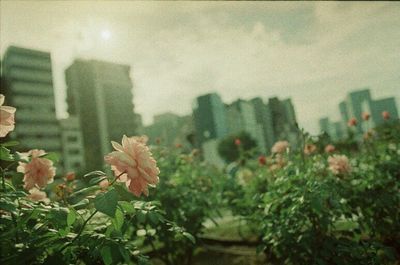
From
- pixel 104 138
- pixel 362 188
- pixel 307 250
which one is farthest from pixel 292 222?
pixel 104 138

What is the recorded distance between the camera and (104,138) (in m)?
79.6

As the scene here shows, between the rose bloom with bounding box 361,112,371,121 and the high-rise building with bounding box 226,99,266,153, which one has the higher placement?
the high-rise building with bounding box 226,99,266,153

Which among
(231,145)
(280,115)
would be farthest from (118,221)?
(280,115)

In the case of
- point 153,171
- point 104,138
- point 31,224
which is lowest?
point 31,224

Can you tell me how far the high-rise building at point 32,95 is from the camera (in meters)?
62.2

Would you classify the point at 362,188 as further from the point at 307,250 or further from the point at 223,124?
the point at 223,124

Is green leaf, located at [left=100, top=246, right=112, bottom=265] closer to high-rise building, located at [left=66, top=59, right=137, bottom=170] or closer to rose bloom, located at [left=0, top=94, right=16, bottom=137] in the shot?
rose bloom, located at [left=0, top=94, right=16, bottom=137]

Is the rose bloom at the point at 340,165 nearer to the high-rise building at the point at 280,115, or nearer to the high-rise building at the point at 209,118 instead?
the high-rise building at the point at 209,118

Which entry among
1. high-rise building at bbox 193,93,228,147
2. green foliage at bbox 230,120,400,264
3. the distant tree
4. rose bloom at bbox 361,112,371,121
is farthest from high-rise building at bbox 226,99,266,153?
green foliage at bbox 230,120,400,264

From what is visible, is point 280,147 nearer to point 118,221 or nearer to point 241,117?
point 118,221

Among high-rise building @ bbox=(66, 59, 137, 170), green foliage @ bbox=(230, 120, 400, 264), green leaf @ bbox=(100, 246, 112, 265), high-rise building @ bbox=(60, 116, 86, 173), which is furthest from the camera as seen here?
high-rise building @ bbox=(66, 59, 137, 170)

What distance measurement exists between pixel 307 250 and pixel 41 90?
69161 mm

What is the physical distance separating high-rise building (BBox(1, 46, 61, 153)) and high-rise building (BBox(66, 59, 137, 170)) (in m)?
11.3

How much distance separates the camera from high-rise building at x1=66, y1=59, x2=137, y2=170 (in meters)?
78.7
